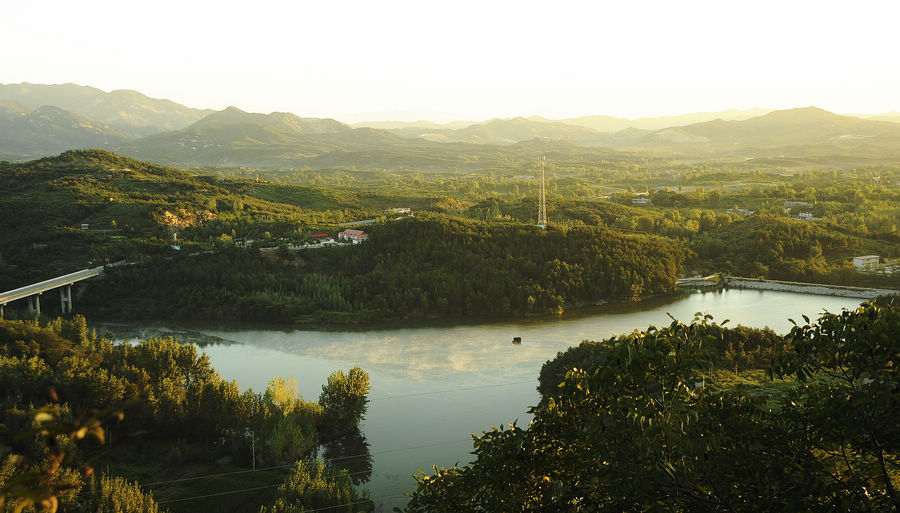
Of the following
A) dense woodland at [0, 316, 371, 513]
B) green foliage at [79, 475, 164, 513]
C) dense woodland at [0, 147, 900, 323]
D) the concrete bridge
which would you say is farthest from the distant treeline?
green foliage at [79, 475, 164, 513]

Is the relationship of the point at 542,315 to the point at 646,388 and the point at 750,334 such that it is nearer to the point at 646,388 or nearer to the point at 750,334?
the point at 750,334

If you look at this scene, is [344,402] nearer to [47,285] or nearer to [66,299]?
[47,285]

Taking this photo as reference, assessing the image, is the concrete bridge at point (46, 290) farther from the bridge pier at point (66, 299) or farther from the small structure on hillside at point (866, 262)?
the small structure on hillside at point (866, 262)

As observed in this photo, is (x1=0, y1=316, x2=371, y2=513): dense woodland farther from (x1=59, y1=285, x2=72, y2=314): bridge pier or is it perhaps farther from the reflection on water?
(x1=59, y1=285, x2=72, y2=314): bridge pier

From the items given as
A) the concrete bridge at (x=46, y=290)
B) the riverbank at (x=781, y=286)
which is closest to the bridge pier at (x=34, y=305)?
the concrete bridge at (x=46, y=290)

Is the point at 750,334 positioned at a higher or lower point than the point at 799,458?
lower

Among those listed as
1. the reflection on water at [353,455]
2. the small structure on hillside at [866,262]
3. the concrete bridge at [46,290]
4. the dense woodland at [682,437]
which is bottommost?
the reflection on water at [353,455]

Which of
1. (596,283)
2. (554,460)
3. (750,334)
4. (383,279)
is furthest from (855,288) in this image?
(554,460)
